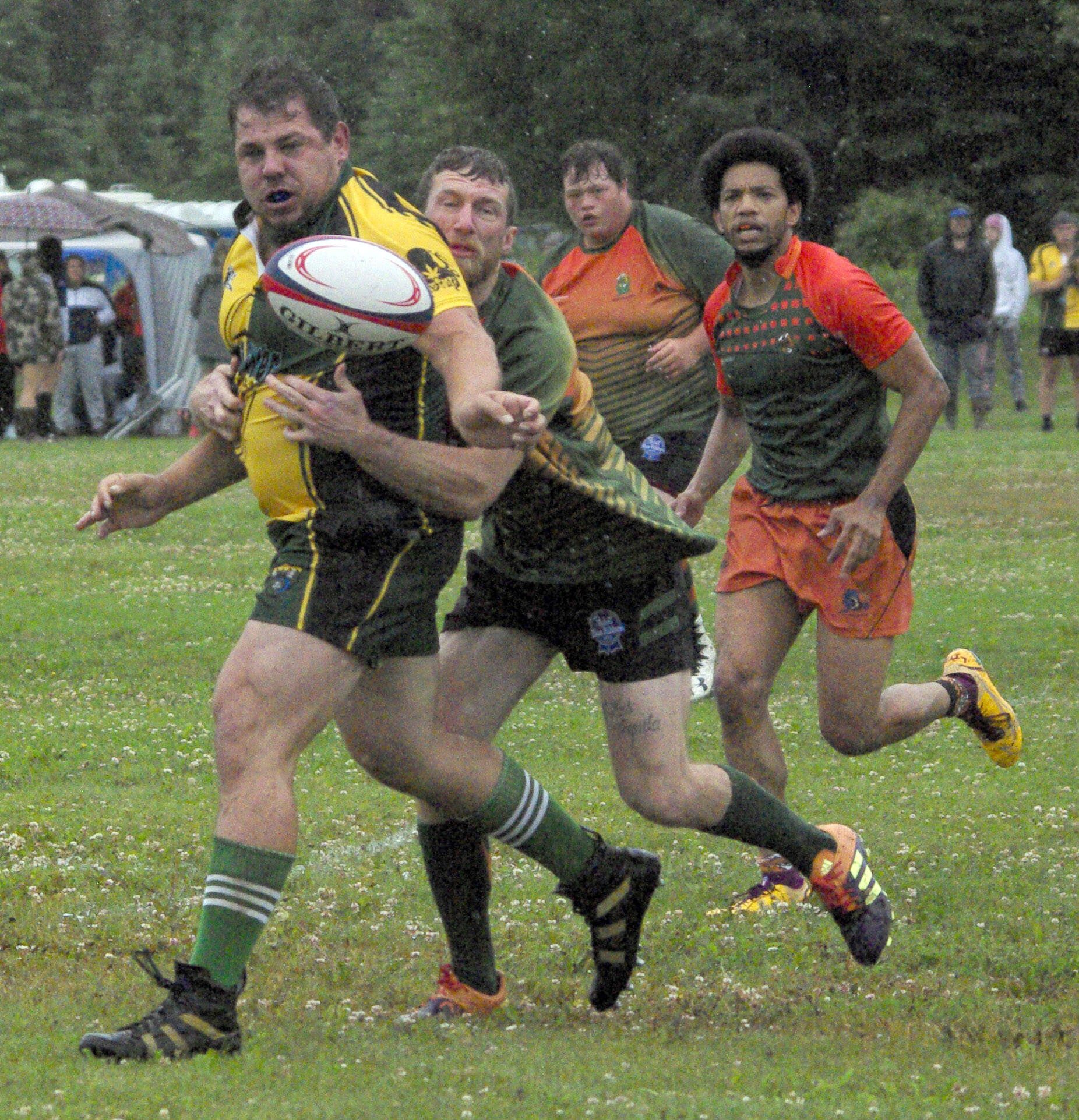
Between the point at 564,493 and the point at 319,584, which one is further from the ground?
the point at 564,493

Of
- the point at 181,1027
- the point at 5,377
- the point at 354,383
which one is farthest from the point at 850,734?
the point at 5,377

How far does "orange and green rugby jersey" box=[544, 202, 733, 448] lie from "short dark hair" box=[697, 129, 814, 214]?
224 centimetres

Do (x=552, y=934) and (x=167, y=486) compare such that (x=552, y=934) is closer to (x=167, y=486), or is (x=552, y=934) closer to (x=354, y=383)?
(x=167, y=486)

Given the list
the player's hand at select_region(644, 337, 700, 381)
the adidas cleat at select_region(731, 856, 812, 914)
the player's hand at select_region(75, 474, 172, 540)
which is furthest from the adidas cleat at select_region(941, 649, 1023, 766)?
the player's hand at select_region(75, 474, 172, 540)

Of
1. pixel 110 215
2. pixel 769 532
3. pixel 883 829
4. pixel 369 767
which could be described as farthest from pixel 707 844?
pixel 110 215

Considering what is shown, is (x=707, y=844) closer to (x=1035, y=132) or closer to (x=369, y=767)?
(x=369, y=767)

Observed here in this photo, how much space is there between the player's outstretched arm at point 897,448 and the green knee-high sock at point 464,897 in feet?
5.07

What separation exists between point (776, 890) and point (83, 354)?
21.0 meters

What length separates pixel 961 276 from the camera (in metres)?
23.2

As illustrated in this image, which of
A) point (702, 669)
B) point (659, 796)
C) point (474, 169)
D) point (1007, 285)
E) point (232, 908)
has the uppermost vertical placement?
point (474, 169)

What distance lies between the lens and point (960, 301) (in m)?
23.2

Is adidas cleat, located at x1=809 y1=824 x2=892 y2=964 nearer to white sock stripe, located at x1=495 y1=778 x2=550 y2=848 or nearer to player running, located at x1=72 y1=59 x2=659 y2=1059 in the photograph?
player running, located at x1=72 y1=59 x2=659 y2=1059

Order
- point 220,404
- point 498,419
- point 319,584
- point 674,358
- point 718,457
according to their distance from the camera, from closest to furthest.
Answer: point 498,419 < point 319,584 < point 220,404 < point 718,457 < point 674,358

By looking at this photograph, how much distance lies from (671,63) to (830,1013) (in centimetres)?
4144
